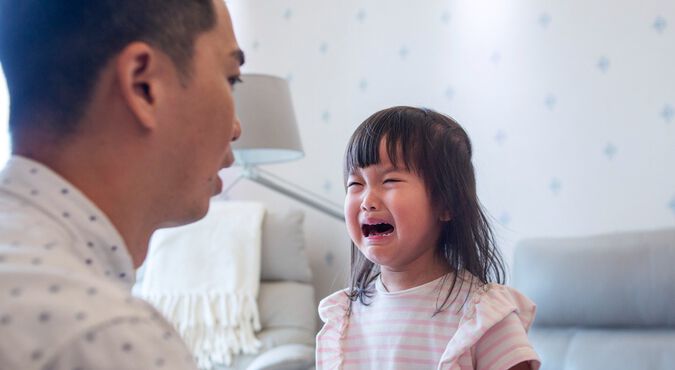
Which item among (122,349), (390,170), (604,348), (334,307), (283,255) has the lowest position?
(283,255)

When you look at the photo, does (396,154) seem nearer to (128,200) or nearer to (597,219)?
(128,200)

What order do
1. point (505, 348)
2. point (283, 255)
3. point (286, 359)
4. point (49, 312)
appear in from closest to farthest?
1. point (49, 312)
2. point (505, 348)
3. point (286, 359)
4. point (283, 255)

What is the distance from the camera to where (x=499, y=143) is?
244 centimetres

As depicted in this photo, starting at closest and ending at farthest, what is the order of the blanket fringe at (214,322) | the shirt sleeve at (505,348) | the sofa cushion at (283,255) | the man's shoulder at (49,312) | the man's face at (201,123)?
the man's shoulder at (49,312) < the man's face at (201,123) < the shirt sleeve at (505,348) < the blanket fringe at (214,322) < the sofa cushion at (283,255)

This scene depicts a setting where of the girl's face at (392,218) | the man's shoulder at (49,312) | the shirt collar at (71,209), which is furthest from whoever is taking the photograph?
the girl's face at (392,218)

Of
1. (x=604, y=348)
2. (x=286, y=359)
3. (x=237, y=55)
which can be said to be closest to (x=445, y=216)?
(x=237, y=55)

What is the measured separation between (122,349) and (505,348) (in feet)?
2.55

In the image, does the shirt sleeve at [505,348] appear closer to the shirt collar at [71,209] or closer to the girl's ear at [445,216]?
the girl's ear at [445,216]

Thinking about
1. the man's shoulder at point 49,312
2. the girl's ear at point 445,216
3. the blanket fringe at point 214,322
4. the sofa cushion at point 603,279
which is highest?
the man's shoulder at point 49,312

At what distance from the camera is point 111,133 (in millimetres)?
574

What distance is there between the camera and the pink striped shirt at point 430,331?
3.52 feet

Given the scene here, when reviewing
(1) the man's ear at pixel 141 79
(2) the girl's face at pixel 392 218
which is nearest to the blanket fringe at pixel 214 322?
(2) the girl's face at pixel 392 218

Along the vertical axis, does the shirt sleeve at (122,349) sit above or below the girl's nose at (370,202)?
above

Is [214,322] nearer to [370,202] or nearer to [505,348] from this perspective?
[370,202]
